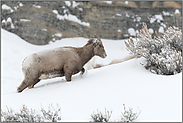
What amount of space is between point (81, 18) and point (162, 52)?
670cm

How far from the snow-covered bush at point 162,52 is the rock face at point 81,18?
559 cm

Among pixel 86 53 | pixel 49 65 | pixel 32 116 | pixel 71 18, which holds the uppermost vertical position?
pixel 71 18

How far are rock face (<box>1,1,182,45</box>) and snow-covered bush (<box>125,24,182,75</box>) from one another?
5.59 m

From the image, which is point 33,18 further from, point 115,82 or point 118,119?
point 118,119

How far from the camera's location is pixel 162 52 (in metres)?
3.19

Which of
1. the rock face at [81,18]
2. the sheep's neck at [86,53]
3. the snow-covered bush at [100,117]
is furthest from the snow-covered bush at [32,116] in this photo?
the rock face at [81,18]

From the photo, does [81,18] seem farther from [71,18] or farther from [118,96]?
[118,96]

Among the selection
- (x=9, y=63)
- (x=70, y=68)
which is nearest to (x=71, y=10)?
(x=9, y=63)

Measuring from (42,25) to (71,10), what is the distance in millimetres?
1890

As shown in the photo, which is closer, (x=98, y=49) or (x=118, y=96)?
(x=118, y=96)

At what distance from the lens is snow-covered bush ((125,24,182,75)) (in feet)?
9.74

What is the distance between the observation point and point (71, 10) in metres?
9.14

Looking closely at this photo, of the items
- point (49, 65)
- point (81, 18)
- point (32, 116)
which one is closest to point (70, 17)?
point (81, 18)

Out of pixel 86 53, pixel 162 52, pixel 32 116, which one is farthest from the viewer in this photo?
pixel 86 53
